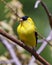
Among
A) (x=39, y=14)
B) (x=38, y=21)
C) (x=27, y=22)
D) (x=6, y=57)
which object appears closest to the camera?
(x=27, y=22)

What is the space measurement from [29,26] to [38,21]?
1.60 metres

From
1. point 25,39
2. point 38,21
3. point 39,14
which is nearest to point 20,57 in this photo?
point 25,39

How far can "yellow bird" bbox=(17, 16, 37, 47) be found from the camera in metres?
1.33

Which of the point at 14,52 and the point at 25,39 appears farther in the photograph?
the point at 14,52

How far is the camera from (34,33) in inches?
56.0

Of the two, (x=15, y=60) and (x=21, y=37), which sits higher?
(x=21, y=37)

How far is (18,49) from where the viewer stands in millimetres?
1630

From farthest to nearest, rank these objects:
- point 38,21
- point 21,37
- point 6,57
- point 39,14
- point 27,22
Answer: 1. point 39,14
2. point 38,21
3. point 6,57
4. point 27,22
5. point 21,37

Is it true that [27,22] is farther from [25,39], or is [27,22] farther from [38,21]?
[38,21]

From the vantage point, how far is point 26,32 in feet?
4.39

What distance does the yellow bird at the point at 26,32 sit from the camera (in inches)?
52.4

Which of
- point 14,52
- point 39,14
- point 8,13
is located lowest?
point 39,14

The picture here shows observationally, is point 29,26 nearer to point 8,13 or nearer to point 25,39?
point 25,39

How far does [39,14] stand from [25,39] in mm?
1948
